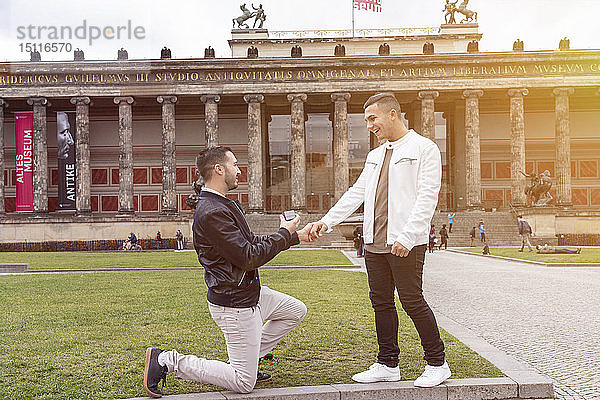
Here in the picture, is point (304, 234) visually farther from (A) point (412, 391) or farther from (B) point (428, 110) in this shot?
(B) point (428, 110)

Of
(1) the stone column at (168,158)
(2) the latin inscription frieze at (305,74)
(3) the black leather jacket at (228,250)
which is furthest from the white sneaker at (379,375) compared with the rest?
(2) the latin inscription frieze at (305,74)

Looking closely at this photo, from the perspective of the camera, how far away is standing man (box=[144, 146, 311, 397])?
577cm

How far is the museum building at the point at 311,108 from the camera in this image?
53.3 m

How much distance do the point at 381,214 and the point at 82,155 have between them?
50934mm

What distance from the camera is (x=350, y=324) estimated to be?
32.4ft

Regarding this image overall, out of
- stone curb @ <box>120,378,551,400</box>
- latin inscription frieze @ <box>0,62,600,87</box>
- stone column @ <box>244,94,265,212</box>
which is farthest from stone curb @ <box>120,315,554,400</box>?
latin inscription frieze @ <box>0,62,600,87</box>

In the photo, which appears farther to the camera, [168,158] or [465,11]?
[465,11]

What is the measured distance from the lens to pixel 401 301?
6.07m

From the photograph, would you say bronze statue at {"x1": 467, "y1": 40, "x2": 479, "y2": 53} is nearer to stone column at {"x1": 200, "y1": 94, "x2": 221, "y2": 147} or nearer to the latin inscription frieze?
the latin inscription frieze

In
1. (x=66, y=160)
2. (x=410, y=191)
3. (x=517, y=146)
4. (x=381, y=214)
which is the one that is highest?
(x=517, y=146)

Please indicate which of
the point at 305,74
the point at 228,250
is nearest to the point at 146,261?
the point at 228,250

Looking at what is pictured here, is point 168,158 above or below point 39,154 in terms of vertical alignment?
below

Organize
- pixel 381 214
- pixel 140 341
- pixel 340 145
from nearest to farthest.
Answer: pixel 381 214
pixel 140 341
pixel 340 145

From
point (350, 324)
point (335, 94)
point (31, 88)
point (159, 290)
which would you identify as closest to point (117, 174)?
point (31, 88)
